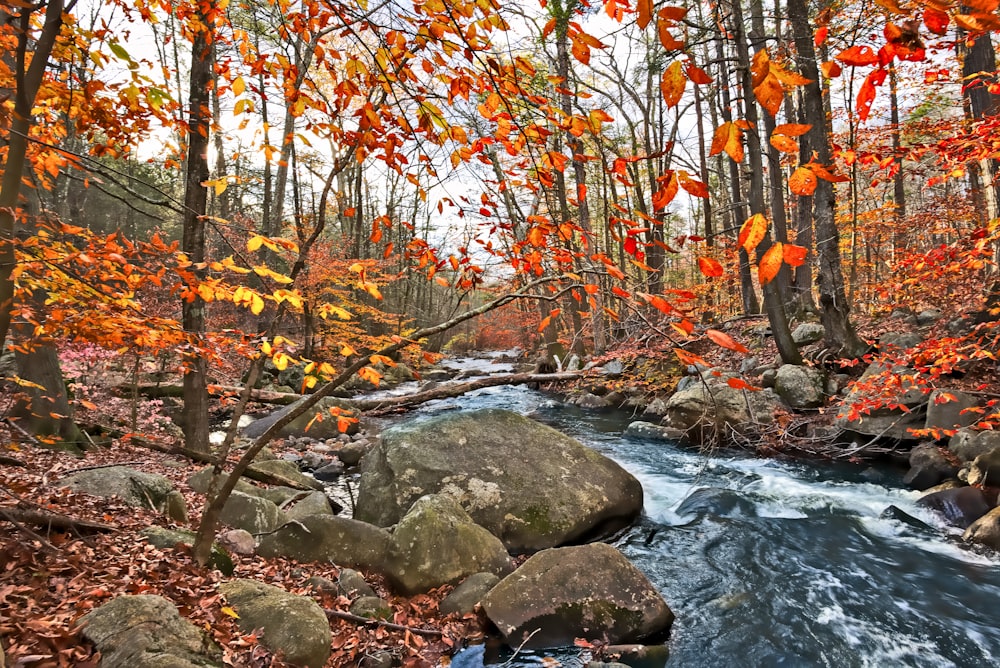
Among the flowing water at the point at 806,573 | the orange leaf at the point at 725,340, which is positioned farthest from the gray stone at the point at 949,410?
the orange leaf at the point at 725,340

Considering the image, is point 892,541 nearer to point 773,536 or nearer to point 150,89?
point 773,536

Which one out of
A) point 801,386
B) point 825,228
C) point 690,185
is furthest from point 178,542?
point 825,228

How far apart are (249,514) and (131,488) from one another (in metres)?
1.10

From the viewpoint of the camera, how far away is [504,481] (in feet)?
20.2

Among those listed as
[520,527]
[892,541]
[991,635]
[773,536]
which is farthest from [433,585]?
[892,541]

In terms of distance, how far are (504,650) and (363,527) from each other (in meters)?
1.87

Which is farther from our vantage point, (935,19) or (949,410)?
(949,410)

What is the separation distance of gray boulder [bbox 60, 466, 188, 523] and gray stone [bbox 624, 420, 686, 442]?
27.0 feet

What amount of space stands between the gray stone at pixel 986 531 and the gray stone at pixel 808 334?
19.8ft

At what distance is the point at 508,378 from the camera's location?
4277 millimetres

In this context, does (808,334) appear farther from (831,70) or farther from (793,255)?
(793,255)

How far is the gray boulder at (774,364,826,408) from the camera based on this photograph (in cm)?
905

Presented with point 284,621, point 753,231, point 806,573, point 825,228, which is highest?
point 825,228

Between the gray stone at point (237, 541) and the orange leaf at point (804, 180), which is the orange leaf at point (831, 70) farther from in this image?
the gray stone at point (237, 541)
